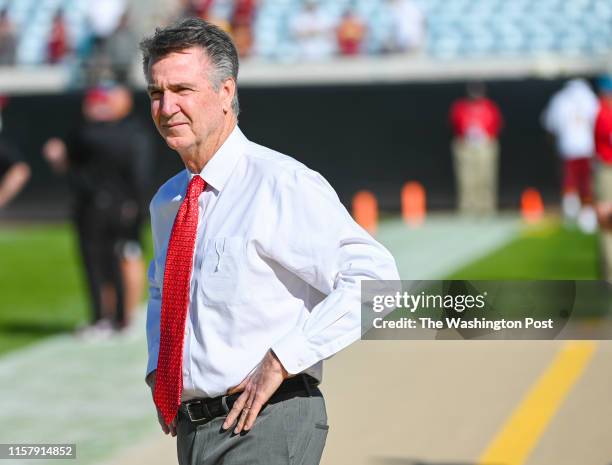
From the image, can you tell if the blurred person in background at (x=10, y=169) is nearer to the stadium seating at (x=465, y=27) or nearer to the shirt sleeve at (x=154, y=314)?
the shirt sleeve at (x=154, y=314)

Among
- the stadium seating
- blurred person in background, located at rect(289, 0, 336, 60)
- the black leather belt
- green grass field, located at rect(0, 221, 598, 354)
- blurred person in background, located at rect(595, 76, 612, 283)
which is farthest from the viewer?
the stadium seating

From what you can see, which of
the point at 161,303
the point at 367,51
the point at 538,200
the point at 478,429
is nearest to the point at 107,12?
the point at 367,51

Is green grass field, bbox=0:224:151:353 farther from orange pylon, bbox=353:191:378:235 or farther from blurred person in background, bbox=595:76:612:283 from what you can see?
blurred person in background, bbox=595:76:612:283

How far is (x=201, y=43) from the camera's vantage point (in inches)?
132

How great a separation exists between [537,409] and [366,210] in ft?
46.6

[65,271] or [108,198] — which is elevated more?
[108,198]

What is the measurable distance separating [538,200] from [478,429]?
16.3 metres

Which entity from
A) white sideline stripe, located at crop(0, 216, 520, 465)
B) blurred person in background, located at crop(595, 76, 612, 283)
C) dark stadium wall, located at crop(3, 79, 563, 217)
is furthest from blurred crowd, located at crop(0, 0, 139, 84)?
blurred person in background, located at crop(595, 76, 612, 283)

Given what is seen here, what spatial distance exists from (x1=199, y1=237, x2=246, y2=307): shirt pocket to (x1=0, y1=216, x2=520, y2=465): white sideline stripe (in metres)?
3.48

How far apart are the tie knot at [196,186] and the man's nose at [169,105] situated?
0.80 feet

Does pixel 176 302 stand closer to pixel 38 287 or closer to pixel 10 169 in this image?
pixel 10 169

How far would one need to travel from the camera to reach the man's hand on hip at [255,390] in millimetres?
3264

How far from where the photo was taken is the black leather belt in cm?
339

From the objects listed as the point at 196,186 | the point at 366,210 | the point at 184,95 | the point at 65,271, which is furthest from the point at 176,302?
the point at 366,210
